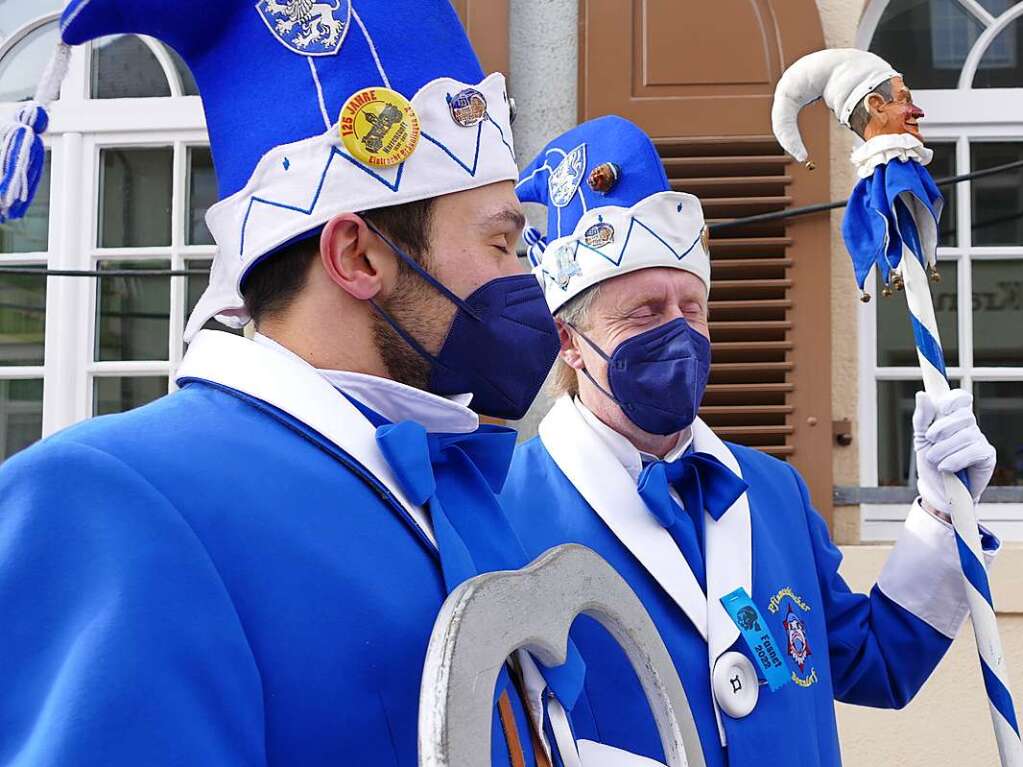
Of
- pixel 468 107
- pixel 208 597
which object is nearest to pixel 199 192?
pixel 468 107

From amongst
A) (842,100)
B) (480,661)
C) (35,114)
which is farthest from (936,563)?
(35,114)

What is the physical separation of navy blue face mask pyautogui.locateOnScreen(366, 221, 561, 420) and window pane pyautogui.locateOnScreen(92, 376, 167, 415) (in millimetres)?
3053

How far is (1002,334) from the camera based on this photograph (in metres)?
4.11

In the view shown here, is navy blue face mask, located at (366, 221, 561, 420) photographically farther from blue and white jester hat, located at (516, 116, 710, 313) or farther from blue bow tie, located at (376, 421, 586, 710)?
blue and white jester hat, located at (516, 116, 710, 313)

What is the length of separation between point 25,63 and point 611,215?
2949 millimetres

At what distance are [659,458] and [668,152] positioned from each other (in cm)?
178

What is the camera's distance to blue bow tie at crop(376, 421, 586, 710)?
4.37 feet

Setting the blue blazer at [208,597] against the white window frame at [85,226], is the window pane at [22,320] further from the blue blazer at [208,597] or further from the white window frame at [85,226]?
the blue blazer at [208,597]

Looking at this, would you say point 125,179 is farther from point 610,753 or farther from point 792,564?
point 610,753

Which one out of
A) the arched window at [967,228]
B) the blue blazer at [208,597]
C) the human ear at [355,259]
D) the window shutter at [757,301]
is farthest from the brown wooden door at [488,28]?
the blue blazer at [208,597]

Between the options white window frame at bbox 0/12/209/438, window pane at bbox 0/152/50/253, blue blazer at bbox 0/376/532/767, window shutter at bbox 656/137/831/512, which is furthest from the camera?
window pane at bbox 0/152/50/253

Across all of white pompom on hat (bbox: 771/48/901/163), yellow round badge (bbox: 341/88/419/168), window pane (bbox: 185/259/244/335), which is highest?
white pompom on hat (bbox: 771/48/901/163)

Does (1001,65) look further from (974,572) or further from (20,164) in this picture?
(20,164)

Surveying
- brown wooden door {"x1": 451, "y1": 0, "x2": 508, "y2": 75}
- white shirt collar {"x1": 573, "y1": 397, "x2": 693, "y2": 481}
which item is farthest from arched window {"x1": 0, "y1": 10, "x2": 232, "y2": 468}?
white shirt collar {"x1": 573, "y1": 397, "x2": 693, "y2": 481}
